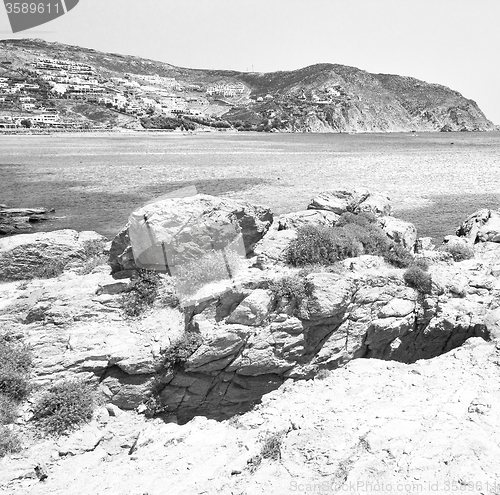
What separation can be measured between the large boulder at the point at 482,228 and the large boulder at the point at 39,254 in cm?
1943

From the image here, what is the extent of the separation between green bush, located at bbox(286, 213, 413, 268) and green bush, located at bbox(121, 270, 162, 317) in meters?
4.25

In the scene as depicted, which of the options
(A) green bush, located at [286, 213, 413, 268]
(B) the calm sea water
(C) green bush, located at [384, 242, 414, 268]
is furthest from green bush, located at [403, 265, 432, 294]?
(B) the calm sea water

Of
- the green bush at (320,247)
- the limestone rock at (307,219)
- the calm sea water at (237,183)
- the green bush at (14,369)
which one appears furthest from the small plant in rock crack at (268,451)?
the calm sea water at (237,183)

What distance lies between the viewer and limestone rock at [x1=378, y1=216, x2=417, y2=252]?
781 inches

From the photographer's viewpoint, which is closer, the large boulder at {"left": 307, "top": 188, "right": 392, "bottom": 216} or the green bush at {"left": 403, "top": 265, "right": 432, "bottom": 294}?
the green bush at {"left": 403, "top": 265, "right": 432, "bottom": 294}

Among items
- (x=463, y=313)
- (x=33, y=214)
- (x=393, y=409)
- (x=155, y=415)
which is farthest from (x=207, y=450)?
(x=33, y=214)

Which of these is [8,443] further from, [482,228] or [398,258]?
[482,228]

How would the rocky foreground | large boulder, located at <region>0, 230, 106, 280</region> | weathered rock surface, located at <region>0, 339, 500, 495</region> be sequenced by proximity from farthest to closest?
large boulder, located at <region>0, 230, 106, 280</region> → the rocky foreground → weathered rock surface, located at <region>0, 339, 500, 495</region>

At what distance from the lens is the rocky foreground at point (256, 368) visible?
853cm

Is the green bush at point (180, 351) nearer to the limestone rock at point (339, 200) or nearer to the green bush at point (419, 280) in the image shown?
the green bush at point (419, 280)

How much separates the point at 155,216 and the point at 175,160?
60.7 m

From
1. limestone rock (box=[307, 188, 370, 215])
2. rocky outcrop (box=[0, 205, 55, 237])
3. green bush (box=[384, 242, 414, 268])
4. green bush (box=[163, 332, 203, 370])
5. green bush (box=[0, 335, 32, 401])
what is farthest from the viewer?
rocky outcrop (box=[0, 205, 55, 237])

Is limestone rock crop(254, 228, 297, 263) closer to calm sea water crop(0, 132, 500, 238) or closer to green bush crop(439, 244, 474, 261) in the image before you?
Result: green bush crop(439, 244, 474, 261)

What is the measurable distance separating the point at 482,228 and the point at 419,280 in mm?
13723
